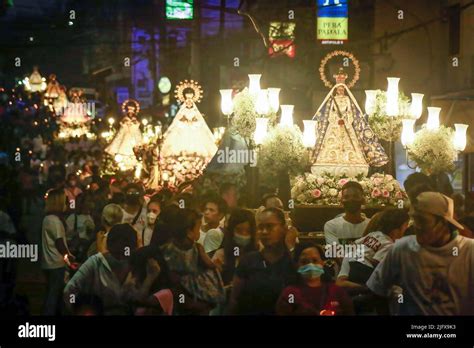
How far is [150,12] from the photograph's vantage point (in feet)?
116

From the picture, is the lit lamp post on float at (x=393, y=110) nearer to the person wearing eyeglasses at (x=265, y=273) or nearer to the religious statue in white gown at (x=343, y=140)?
the religious statue in white gown at (x=343, y=140)

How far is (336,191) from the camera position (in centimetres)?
1280

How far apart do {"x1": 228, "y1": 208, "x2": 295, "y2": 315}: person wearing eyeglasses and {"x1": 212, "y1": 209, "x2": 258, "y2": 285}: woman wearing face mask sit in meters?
0.51

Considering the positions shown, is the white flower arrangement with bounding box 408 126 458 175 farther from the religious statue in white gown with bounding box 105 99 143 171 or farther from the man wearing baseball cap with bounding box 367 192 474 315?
the religious statue in white gown with bounding box 105 99 143 171

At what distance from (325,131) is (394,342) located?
16.1ft

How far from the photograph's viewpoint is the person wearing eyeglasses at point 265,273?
8.91 meters

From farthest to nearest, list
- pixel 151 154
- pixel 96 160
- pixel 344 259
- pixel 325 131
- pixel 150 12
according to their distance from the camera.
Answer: pixel 150 12 → pixel 96 160 → pixel 151 154 → pixel 325 131 → pixel 344 259

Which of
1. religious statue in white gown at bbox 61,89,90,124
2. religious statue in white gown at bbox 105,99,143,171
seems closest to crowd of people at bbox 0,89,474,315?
religious statue in white gown at bbox 105,99,143,171

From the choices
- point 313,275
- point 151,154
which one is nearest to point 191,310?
point 313,275

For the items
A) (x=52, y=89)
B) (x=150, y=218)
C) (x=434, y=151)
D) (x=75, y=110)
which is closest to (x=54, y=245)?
(x=150, y=218)

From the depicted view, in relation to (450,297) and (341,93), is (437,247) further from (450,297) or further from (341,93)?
(341,93)

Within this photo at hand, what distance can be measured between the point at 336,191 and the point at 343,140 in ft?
3.74
